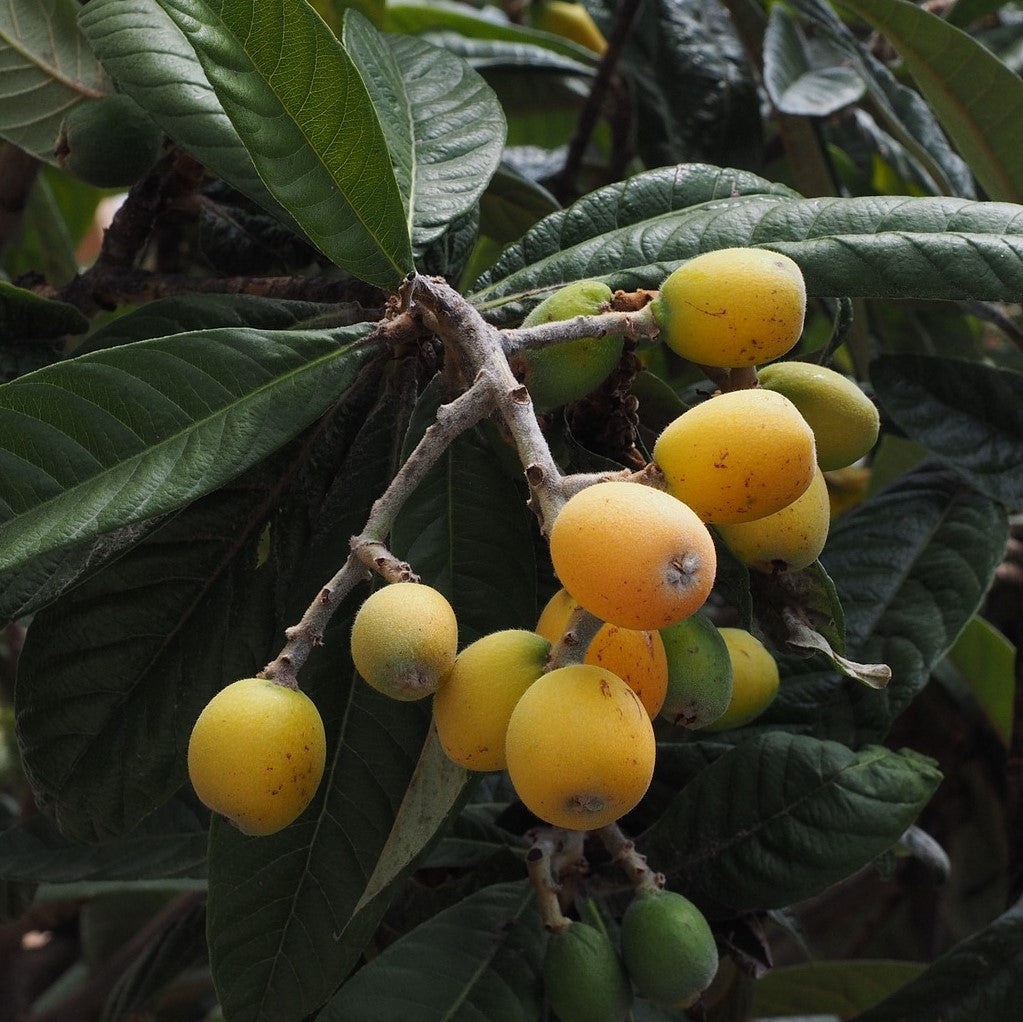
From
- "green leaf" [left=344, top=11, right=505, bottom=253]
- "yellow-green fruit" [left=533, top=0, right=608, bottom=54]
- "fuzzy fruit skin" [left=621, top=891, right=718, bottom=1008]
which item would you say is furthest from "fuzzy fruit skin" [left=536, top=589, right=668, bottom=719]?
"yellow-green fruit" [left=533, top=0, right=608, bottom=54]

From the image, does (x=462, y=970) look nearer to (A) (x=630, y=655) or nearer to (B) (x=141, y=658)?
(B) (x=141, y=658)

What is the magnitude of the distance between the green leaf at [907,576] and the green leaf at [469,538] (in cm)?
46

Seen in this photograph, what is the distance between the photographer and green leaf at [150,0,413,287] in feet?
2.66

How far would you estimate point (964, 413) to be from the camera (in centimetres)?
138

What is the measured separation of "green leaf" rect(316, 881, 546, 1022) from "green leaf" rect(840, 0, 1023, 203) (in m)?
0.94

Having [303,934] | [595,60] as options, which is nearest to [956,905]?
[303,934]

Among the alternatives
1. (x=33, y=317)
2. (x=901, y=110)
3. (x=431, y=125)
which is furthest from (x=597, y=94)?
(x=33, y=317)

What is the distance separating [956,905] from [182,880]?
4.34 ft

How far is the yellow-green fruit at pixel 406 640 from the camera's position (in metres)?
0.69

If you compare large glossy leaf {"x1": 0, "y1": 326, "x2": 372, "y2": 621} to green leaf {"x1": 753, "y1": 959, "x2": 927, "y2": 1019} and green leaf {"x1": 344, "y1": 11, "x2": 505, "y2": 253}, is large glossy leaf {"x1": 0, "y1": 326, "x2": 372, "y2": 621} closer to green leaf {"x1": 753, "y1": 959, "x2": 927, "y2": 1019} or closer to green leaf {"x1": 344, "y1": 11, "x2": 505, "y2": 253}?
green leaf {"x1": 344, "y1": 11, "x2": 505, "y2": 253}

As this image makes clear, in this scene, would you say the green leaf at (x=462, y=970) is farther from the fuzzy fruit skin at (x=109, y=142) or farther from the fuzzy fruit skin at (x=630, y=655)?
the fuzzy fruit skin at (x=109, y=142)

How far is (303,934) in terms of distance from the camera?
3.19ft

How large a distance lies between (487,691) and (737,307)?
0.96ft

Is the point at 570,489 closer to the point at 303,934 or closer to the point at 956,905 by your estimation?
the point at 303,934
